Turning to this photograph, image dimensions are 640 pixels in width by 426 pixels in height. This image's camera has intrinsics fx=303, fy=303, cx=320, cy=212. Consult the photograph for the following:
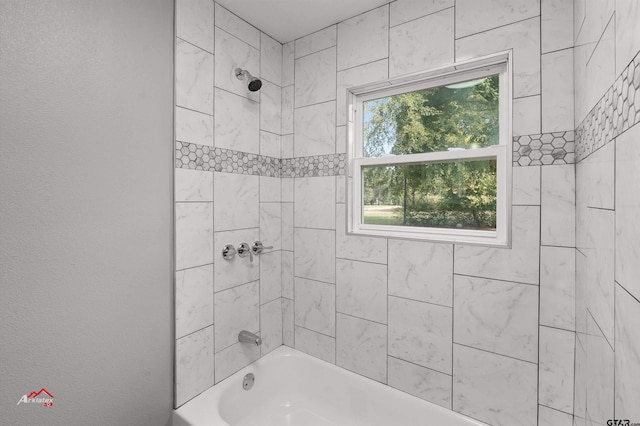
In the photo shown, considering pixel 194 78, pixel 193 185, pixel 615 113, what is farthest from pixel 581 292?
pixel 194 78

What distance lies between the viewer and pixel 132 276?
140 centimetres

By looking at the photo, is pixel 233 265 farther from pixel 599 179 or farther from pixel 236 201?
pixel 599 179

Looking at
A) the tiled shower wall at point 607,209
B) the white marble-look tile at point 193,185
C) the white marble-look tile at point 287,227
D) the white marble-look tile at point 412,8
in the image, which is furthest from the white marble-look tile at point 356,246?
the white marble-look tile at point 412,8

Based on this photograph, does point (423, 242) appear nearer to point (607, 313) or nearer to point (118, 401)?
point (607, 313)

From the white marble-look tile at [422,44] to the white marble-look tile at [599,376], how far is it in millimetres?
1362

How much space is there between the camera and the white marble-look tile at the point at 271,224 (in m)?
2.07

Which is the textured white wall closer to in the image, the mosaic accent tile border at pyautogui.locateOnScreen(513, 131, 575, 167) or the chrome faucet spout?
the chrome faucet spout

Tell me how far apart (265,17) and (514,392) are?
2488mm

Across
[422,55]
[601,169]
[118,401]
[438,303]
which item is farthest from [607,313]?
[118,401]

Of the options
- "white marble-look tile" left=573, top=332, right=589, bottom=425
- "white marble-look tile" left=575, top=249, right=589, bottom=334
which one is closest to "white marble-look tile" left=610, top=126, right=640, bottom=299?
"white marble-look tile" left=575, top=249, right=589, bottom=334

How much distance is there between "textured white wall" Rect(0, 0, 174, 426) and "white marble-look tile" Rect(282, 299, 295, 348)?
33.2 inches

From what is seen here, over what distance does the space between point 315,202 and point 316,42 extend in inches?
42.8

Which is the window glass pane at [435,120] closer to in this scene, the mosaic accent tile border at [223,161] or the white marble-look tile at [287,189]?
the white marble-look tile at [287,189]

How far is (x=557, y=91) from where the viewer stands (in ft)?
4.36
